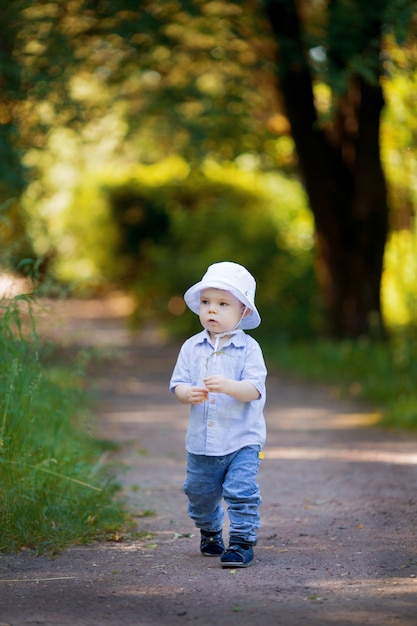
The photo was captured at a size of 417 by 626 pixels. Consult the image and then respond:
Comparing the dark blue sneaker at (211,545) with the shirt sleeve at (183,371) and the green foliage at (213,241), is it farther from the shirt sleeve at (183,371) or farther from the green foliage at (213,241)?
the green foliage at (213,241)

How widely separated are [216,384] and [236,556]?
0.79 metres

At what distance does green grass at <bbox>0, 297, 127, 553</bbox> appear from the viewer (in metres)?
5.11

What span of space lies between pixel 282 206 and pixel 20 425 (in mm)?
12588

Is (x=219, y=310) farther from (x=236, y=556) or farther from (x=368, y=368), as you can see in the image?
(x=368, y=368)

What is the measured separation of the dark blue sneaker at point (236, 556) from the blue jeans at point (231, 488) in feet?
0.10

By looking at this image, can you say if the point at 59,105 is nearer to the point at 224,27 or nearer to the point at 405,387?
the point at 224,27

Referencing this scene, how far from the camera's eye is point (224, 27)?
12.5 metres

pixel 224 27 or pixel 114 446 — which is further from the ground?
pixel 224 27

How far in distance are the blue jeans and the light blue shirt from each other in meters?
0.05

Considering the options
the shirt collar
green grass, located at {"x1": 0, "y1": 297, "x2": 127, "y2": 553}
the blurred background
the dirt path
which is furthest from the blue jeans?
the blurred background

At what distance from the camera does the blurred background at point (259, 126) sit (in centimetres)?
1051

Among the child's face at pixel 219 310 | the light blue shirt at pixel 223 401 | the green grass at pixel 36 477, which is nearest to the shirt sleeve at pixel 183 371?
the light blue shirt at pixel 223 401

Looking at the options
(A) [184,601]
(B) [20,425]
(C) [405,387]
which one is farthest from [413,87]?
(A) [184,601]

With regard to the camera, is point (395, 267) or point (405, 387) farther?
point (395, 267)
